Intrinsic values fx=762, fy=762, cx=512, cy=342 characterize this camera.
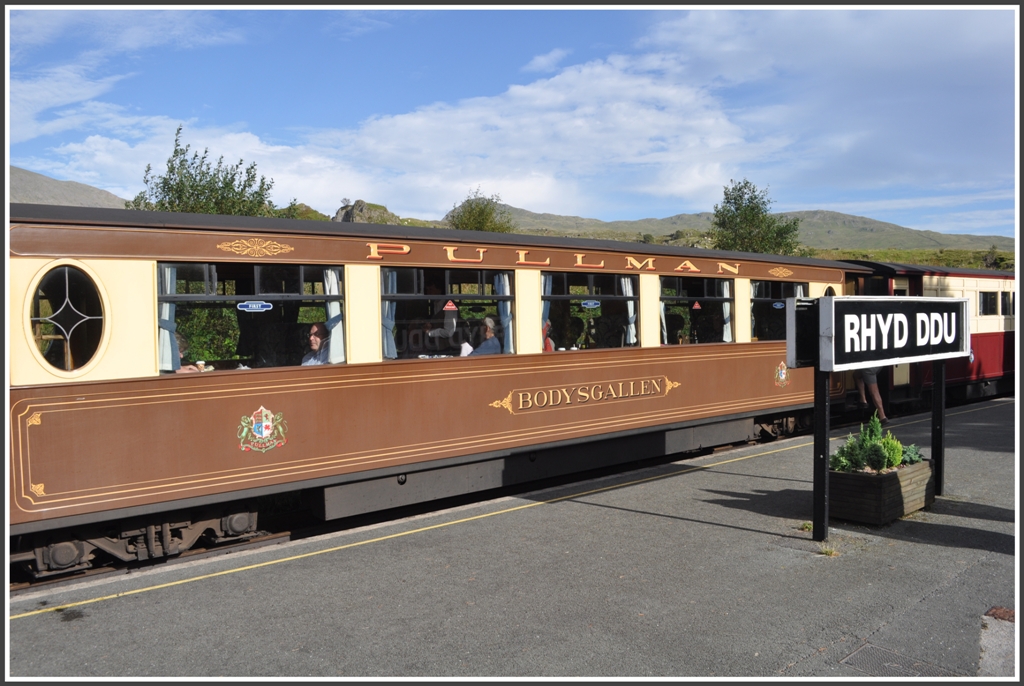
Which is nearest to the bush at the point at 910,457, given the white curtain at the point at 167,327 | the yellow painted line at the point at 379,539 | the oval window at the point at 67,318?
the yellow painted line at the point at 379,539

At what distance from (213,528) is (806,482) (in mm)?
6379

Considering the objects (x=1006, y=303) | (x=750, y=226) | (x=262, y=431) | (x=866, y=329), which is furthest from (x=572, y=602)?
(x=750, y=226)

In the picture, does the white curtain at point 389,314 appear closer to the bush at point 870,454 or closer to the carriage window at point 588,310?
the carriage window at point 588,310

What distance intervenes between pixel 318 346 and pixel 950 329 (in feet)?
21.3

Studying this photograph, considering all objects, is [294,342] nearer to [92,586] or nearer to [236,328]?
[236,328]

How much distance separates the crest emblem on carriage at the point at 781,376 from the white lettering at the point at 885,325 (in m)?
5.00

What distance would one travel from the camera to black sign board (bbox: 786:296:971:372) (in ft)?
21.3

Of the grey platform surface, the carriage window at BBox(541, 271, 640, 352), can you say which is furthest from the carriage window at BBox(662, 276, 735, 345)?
the grey platform surface

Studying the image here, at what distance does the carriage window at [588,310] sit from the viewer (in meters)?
8.92

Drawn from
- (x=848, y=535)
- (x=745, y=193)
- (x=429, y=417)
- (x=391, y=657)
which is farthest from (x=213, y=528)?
(x=745, y=193)

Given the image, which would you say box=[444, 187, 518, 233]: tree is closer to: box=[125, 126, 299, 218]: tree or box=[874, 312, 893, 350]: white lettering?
box=[125, 126, 299, 218]: tree

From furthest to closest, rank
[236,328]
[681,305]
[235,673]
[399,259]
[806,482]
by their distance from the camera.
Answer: [681,305], [806,482], [399,259], [236,328], [235,673]

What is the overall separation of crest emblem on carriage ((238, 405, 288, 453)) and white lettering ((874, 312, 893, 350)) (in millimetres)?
5437

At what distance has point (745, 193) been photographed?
45.6 m
